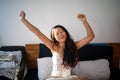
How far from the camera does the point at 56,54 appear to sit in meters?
1.77

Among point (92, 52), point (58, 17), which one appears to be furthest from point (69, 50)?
point (58, 17)

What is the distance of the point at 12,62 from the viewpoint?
88.3 inches

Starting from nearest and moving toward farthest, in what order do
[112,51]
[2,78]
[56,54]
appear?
[56,54] → [2,78] → [112,51]

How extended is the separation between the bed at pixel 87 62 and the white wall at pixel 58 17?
195 mm

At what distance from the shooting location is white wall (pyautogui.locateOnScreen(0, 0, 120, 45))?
2.39 metres

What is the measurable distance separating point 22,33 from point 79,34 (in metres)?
0.84

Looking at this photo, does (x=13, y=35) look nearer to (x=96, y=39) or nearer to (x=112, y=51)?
(x=96, y=39)

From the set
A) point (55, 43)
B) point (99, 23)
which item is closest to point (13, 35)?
point (55, 43)

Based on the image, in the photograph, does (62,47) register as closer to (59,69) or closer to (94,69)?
(59,69)

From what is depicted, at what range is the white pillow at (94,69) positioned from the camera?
204 centimetres

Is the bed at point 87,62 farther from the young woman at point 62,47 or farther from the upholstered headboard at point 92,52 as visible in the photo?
the young woman at point 62,47

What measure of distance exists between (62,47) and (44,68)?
0.45m

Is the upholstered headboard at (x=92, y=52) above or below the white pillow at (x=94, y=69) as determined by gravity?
above

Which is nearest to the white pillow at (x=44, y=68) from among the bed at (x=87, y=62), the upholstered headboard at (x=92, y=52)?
the bed at (x=87, y=62)
